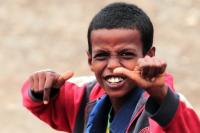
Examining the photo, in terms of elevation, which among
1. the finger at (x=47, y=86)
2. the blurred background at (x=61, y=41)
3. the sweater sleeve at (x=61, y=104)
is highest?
the finger at (x=47, y=86)

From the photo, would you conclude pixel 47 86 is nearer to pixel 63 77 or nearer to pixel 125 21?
pixel 63 77

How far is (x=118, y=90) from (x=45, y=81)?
0.42 m

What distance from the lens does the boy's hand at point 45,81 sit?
3238 mm

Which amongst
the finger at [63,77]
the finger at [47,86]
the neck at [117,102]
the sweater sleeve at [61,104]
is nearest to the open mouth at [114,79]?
the neck at [117,102]

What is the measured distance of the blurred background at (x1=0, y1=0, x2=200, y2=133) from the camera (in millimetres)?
7711

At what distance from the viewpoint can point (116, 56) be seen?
9.63 ft

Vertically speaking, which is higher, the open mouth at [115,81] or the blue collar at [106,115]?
the open mouth at [115,81]

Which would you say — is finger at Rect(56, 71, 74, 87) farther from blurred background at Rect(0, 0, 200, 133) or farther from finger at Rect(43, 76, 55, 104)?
blurred background at Rect(0, 0, 200, 133)

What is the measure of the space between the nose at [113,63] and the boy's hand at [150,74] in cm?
31

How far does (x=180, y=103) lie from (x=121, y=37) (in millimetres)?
411

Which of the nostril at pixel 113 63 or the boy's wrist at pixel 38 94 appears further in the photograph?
the boy's wrist at pixel 38 94

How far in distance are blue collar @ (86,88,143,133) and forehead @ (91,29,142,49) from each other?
19 centimetres

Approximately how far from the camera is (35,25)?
9.03 metres

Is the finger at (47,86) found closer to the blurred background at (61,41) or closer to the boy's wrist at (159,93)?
the boy's wrist at (159,93)
